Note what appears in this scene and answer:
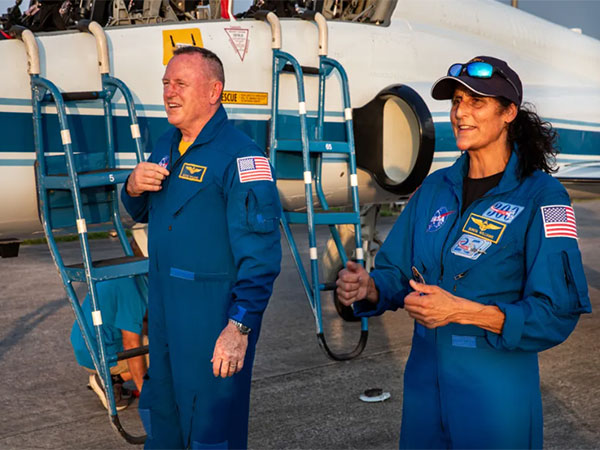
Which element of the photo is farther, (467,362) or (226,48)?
(226,48)

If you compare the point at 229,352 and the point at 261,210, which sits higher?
the point at 261,210

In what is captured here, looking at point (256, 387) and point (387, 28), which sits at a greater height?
point (387, 28)

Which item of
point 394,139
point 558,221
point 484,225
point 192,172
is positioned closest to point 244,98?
point 394,139

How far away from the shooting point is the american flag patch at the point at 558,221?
2.14 meters

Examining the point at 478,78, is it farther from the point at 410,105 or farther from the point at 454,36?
the point at 454,36

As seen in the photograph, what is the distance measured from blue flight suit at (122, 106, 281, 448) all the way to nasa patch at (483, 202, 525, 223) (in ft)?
3.27

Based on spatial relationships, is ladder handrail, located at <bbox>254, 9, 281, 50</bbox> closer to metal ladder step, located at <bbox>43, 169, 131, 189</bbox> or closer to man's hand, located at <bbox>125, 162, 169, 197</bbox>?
metal ladder step, located at <bbox>43, 169, 131, 189</bbox>

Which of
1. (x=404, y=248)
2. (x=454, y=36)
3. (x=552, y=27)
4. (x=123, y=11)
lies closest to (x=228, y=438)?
(x=404, y=248)

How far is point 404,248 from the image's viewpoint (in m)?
2.54

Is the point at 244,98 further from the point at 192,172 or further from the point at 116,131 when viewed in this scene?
the point at 192,172

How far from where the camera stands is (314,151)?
17.4 ft

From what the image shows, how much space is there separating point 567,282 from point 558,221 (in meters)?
0.18

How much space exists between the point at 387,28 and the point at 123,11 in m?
2.25

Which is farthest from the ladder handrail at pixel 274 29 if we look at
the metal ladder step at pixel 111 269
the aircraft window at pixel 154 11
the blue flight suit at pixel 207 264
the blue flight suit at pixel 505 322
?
the blue flight suit at pixel 505 322
